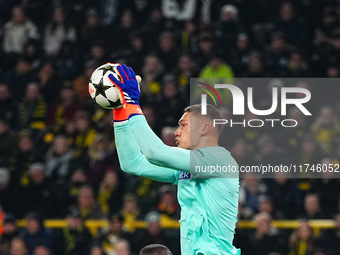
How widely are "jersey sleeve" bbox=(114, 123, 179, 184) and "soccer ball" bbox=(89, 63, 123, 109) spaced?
0.57ft

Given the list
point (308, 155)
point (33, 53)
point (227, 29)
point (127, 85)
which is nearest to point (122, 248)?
point (308, 155)

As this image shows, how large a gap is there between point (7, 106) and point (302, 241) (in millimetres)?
6737

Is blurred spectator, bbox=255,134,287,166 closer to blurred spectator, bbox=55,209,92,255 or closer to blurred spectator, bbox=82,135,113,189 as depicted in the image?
blurred spectator, bbox=82,135,113,189

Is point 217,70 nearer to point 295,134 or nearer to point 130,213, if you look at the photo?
point 295,134

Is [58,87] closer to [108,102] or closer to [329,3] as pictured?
[329,3]

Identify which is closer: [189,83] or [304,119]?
[304,119]

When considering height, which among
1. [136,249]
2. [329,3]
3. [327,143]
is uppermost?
[329,3]

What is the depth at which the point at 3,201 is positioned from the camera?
1327 centimetres

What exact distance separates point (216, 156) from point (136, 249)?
6.44 meters

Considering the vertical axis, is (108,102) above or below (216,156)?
above

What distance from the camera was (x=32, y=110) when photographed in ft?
48.9

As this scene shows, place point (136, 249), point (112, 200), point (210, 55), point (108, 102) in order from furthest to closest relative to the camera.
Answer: point (210, 55) → point (112, 200) → point (136, 249) → point (108, 102)

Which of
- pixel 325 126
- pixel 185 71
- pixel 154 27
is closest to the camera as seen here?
pixel 325 126

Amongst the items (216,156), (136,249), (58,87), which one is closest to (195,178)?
(216,156)
